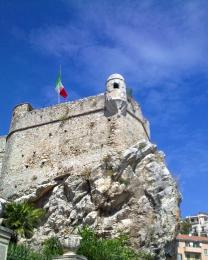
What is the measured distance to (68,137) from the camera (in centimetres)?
2523

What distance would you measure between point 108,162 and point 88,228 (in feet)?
12.0

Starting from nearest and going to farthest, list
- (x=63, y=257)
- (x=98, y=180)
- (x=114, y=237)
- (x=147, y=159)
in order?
(x=63, y=257), (x=114, y=237), (x=98, y=180), (x=147, y=159)

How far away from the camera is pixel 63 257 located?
26.1 feet

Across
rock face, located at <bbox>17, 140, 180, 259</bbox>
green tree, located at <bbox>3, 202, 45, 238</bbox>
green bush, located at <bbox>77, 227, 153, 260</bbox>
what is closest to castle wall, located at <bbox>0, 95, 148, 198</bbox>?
rock face, located at <bbox>17, 140, 180, 259</bbox>

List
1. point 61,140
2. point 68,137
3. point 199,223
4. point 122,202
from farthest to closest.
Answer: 1. point 199,223
2. point 61,140
3. point 68,137
4. point 122,202

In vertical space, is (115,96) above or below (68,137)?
above

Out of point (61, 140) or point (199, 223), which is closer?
point (61, 140)

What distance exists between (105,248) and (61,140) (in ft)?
30.7

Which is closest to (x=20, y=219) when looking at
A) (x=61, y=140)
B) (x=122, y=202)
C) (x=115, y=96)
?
(x=122, y=202)

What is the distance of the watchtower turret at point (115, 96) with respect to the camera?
24.3 metres

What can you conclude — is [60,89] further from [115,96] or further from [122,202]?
[122,202]

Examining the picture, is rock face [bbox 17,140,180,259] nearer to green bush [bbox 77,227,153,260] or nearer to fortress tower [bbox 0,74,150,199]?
green bush [bbox 77,227,153,260]

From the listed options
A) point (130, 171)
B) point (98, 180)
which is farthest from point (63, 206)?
point (130, 171)

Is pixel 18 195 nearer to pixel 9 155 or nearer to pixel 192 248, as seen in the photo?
pixel 9 155
